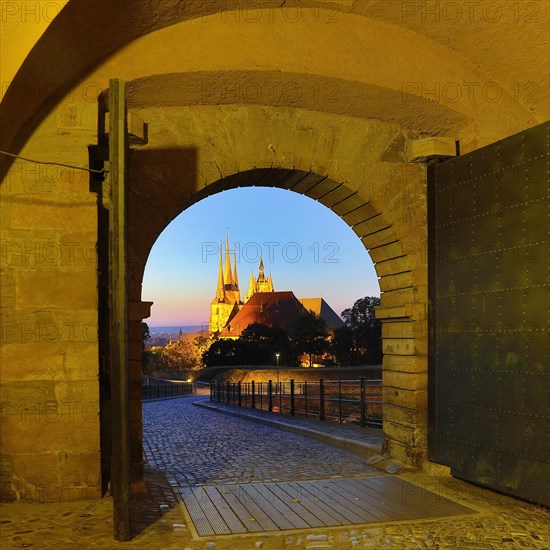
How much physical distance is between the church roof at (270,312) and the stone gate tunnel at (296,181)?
2721 inches

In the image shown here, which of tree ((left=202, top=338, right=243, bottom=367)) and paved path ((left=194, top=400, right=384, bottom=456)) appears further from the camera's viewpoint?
tree ((left=202, top=338, right=243, bottom=367))

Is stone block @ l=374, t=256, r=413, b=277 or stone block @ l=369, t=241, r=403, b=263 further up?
stone block @ l=369, t=241, r=403, b=263

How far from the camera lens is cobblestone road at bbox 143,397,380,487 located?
5969 millimetres

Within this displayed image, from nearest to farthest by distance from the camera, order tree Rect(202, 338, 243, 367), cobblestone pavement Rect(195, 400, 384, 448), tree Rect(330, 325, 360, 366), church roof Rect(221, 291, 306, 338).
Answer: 1. cobblestone pavement Rect(195, 400, 384, 448)
2. tree Rect(202, 338, 243, 367)
3. tree Rect(330, 325, 360, 366)
4. church roof Rect(221, 291, 306, 338)

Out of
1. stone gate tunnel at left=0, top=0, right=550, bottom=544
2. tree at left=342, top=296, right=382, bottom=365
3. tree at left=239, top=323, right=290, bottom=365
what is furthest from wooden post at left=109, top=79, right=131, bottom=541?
tree at left=239, top=323, right=290, bottom=365

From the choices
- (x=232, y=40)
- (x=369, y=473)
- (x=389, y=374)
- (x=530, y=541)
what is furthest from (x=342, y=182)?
(x=530, y=541)

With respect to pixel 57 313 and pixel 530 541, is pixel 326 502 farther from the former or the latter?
pixel 57 313

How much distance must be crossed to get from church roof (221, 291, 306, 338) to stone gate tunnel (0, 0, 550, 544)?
69.1 m

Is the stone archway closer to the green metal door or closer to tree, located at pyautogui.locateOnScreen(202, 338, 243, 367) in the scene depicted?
the green metal door

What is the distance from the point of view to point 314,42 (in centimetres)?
561

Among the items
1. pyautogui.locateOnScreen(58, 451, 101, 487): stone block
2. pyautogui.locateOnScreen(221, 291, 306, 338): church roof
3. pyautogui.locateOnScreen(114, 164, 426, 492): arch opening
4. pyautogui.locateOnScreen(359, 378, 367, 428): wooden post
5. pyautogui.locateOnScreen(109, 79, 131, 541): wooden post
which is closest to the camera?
pyautogui.locateOnScreen(109, 79, 131, 541): wooden post

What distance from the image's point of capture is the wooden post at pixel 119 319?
3848 millimetres

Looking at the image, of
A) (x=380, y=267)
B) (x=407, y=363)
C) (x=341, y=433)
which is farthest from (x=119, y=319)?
(x=341, y=433)

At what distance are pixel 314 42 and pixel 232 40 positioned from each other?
0.75 metres
